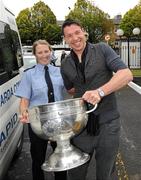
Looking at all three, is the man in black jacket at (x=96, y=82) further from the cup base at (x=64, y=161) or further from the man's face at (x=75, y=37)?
the cup base at (x=64, y=161)

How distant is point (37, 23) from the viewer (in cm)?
6625

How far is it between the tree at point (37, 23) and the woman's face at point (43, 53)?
5880cm

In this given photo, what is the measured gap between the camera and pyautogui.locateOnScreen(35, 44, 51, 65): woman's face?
4461 mm

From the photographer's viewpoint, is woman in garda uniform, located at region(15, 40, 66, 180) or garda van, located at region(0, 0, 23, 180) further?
woman in garda uniform, located at region(15, 40, 66, 180)

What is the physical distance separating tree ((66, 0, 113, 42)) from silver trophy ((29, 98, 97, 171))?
50.1 m

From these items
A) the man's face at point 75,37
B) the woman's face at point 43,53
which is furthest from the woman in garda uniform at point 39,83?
the man's face at point 75,37

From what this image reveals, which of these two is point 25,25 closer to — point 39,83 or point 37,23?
point 37,23

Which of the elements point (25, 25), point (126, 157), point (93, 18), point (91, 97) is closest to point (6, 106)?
point (91, 97)

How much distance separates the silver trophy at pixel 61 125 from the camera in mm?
3184

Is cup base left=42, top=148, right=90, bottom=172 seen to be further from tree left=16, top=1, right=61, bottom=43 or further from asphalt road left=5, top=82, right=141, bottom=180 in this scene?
tree left=16, top=1, right=61, bottom=43

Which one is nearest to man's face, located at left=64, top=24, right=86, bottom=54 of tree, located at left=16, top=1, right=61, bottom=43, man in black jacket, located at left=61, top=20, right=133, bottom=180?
man in black jacket, located at left=61, top=20, right=133, bottom=180

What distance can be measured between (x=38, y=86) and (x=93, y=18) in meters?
51.6

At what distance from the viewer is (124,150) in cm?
716

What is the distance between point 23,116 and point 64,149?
69 centimetres
